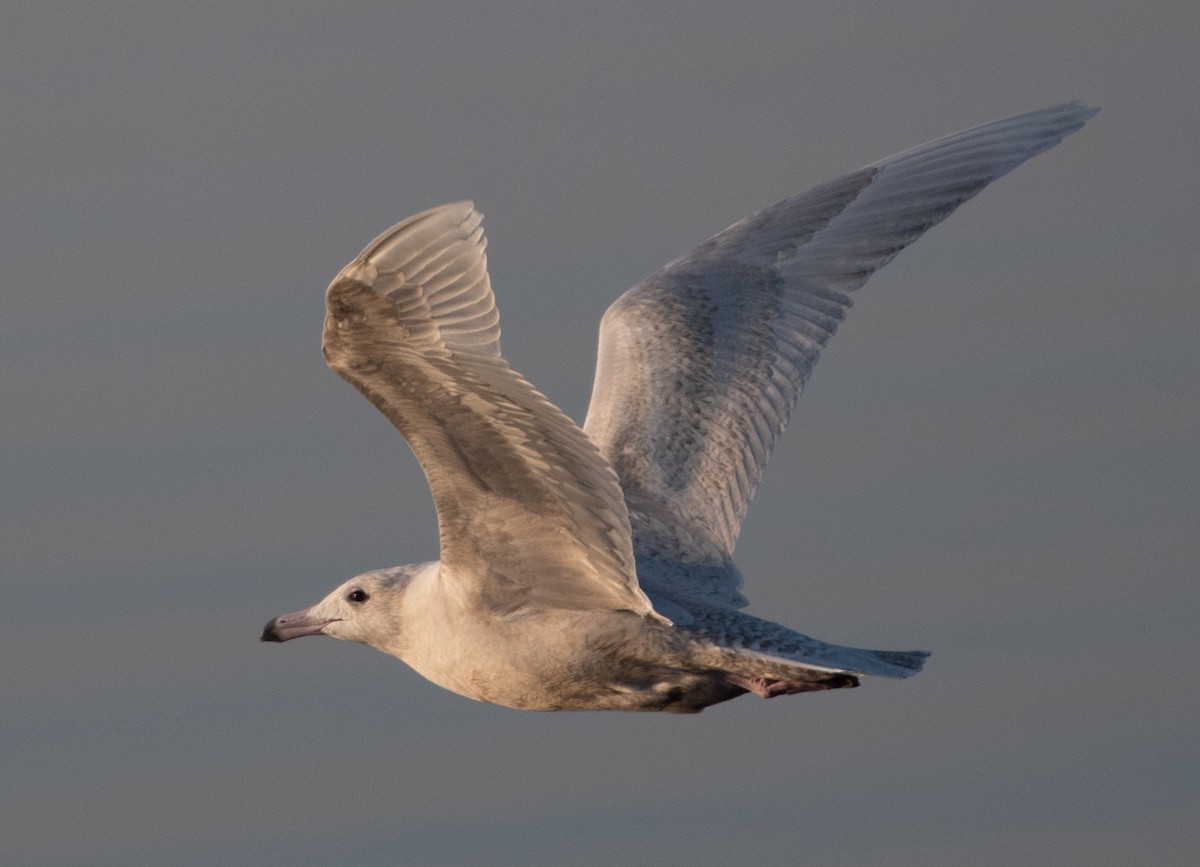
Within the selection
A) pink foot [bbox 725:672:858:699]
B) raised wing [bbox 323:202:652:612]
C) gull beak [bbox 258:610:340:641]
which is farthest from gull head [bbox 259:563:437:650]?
pink foot [bbox 725:672:858:699]

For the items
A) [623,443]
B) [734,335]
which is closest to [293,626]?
[623,443]

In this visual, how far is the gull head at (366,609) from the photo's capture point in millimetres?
11938

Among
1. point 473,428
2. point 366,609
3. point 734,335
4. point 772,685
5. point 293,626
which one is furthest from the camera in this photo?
point 734,335

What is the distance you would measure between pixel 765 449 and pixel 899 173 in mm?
2604

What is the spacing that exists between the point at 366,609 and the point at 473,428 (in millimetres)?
2672

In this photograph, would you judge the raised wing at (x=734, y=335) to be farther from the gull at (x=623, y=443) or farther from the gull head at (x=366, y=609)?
the gull head at (x=366, y=609)

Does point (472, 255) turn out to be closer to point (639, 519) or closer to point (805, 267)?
point (639, 519)

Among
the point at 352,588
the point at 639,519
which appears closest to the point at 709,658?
the point at 639,519

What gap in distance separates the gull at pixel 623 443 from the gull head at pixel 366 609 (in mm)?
14

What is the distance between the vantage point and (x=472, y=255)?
357 inches

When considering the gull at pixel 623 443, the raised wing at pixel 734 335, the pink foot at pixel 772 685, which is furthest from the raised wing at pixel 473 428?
the raised wing at pixel 734 335

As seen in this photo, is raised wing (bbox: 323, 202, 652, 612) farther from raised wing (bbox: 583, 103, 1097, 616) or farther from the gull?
raised wing (bbox: 583, 103, 1097, 616)

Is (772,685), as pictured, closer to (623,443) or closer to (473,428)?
(623,443)

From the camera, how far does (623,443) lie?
1284cm
